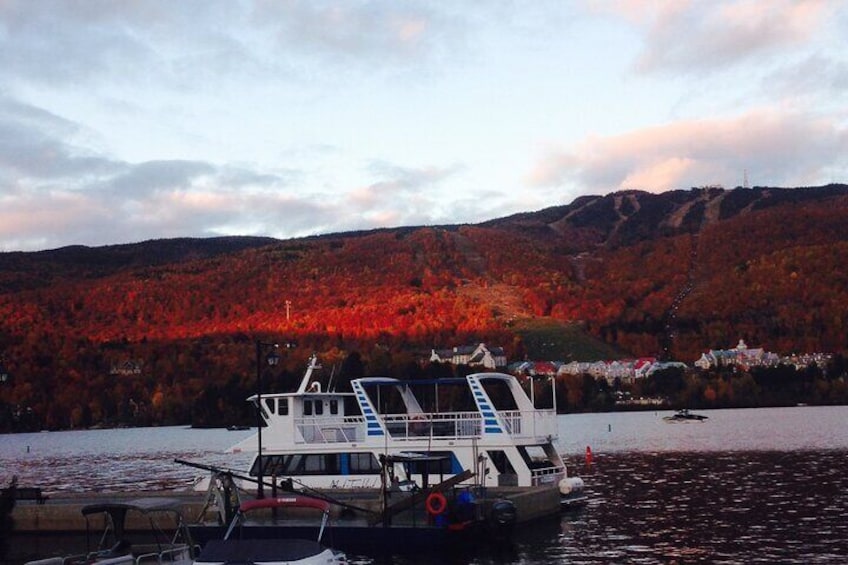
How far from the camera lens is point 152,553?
84.7ft

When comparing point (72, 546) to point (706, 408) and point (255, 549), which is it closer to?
point (255, 549)

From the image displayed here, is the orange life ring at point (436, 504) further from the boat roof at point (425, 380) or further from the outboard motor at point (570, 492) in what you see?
the outboard motor at point (570, 492)

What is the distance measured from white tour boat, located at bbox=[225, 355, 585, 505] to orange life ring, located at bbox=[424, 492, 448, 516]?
5345mm

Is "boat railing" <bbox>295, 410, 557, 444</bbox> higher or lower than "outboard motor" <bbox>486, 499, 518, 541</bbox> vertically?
higher

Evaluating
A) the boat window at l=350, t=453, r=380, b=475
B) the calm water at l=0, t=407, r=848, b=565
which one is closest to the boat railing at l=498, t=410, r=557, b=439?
the calm water at l=0, t=407, r=848, b=565

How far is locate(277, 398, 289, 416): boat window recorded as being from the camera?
135 feet

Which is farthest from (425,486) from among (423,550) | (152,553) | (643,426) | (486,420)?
(643,426)

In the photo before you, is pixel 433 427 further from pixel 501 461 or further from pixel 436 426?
pixel 501 461

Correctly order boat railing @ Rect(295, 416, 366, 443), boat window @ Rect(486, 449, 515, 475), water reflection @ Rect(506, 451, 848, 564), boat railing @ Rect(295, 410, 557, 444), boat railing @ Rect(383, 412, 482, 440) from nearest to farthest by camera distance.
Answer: water reflection @ Rect(506, 451, 848, 564)
boat window @ Rect(486, 449, 515, 475)
boat railing @ Rect(383, 412, 482, 440)
boat railing @ Rect(295, 410, 557, 444)
boat railing @ Rect(295, 416, 366, 443)

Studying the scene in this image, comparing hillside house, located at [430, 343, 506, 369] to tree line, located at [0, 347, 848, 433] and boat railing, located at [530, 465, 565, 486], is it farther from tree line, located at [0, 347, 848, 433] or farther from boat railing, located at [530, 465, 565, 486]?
boat railing, located at [530, 465, 565, 486]

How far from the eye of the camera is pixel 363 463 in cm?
3991

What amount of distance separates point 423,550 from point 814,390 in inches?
6490

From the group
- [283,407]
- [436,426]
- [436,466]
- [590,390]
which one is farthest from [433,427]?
[590,390]

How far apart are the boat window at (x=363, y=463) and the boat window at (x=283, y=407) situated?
3263 millimetres
